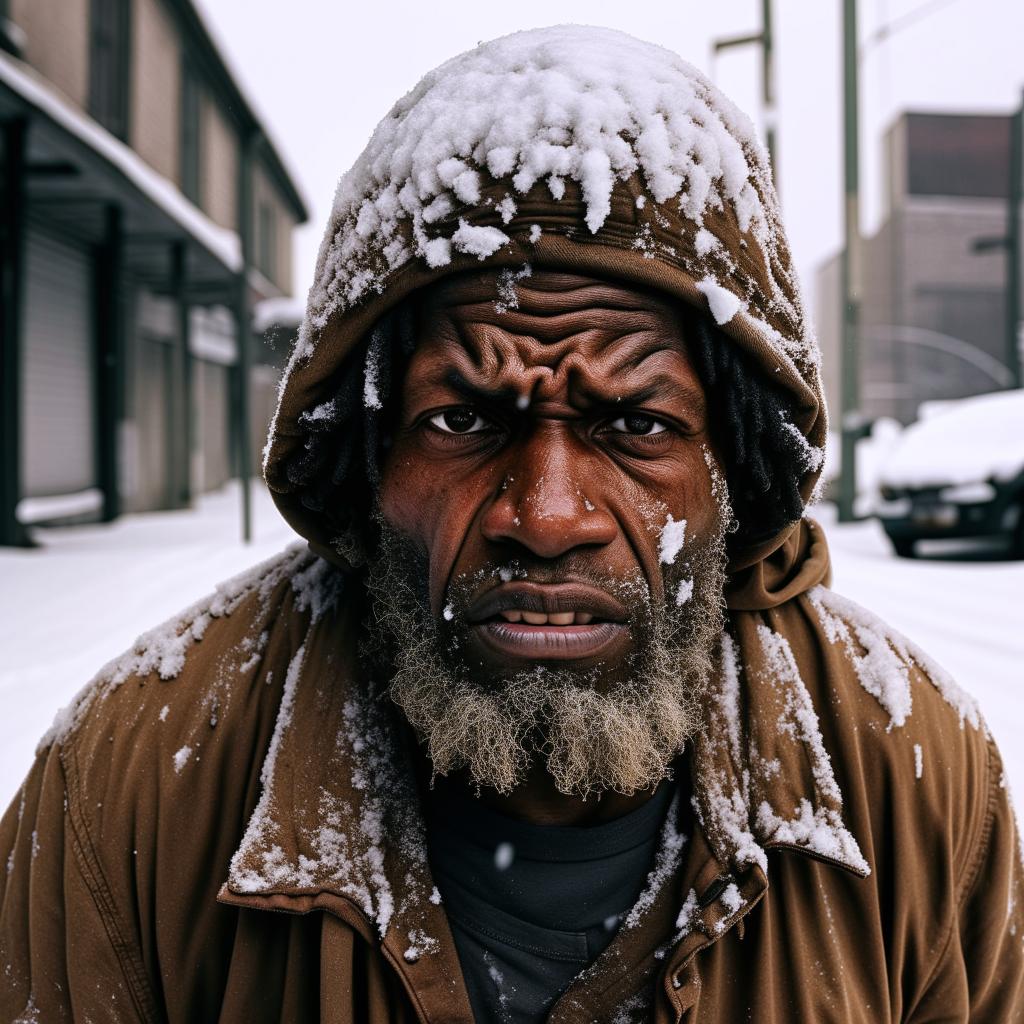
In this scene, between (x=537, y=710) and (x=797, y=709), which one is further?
(x=797, y=709)

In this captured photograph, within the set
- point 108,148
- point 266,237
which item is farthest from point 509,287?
point 266,237

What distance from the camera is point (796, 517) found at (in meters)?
1.67

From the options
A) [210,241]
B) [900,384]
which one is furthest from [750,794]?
[900,384]

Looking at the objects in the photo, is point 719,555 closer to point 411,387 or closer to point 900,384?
point 411,387

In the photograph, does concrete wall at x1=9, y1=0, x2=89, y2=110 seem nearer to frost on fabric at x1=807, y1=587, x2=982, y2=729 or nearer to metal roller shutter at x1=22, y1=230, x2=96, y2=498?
metal roller shutter at x1=22, y1=230, x2=96, y2=498

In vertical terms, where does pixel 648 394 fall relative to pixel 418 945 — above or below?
above

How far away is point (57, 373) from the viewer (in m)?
12.3

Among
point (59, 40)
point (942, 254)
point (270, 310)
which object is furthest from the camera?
point (942, 254)

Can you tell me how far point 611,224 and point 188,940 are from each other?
1.22m

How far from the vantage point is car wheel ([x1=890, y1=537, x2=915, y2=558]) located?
8.23m

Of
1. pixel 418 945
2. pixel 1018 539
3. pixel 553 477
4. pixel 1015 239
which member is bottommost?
pixel 418 945

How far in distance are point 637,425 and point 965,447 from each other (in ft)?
25.1

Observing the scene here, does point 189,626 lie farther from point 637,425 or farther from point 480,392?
point 637,425

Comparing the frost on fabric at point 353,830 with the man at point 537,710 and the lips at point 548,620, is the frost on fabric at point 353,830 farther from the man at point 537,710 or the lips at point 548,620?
the lips at point 548,620
